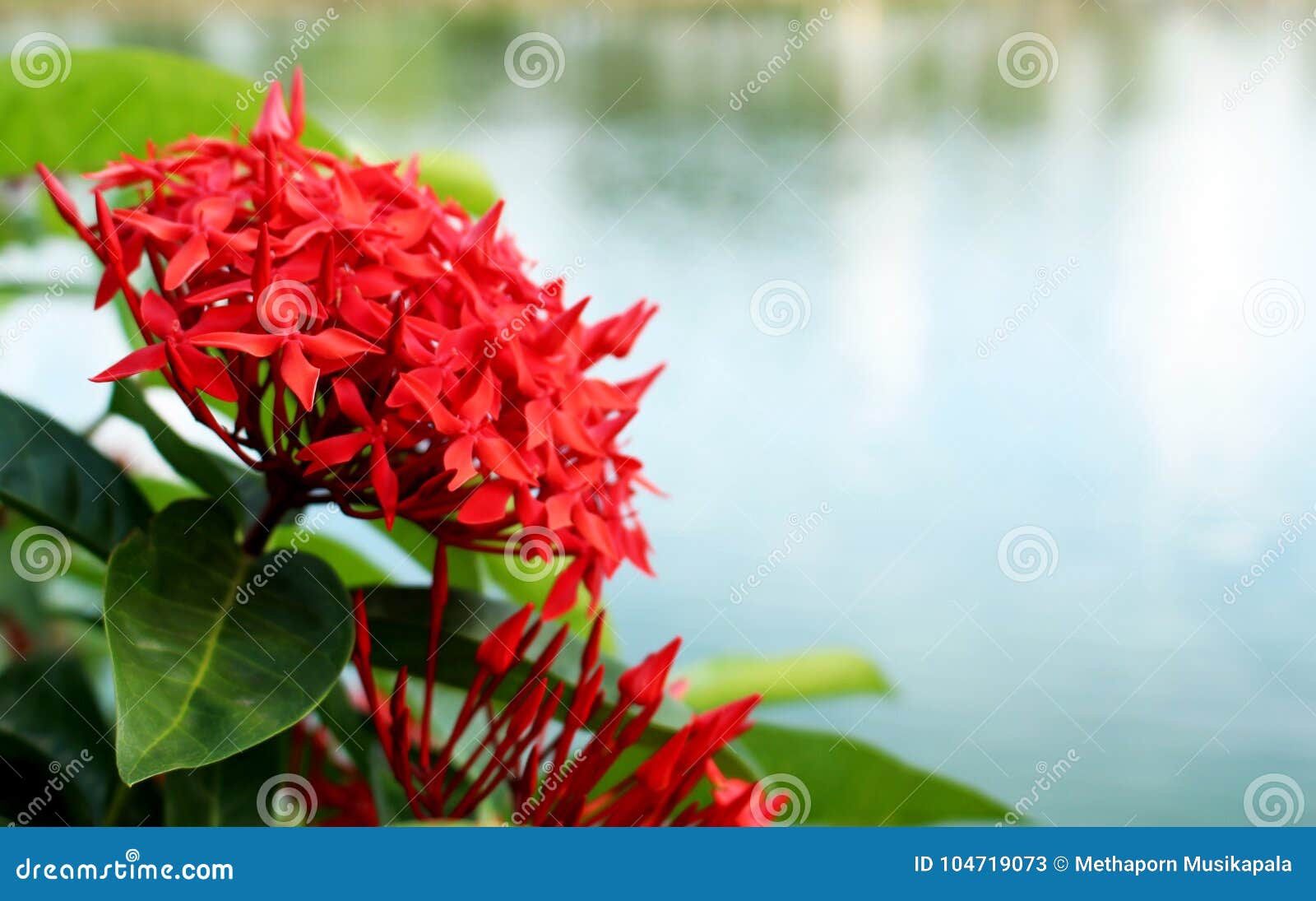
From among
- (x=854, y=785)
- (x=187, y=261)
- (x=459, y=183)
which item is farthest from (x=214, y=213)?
(x=854, y=785)

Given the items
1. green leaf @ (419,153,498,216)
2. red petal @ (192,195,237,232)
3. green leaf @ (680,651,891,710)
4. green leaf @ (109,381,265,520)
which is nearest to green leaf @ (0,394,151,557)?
green leaf @ (109,381,265,520)

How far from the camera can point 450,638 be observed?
1.58 feet

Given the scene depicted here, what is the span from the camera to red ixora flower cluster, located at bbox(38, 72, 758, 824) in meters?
0.40

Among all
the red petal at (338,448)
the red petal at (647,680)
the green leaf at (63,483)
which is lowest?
the green leaf at (63,483)

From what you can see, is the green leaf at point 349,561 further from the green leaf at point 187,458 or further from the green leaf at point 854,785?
the green leaf at point 854,785

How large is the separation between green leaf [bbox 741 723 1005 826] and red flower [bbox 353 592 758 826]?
5.9 inches

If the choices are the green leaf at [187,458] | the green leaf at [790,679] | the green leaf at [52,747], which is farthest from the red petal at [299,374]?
the green leaf at [790,679]

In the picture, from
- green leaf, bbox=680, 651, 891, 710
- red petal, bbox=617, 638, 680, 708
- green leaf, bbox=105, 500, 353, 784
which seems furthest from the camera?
green leaf, bbox=680, 651, 891, 710

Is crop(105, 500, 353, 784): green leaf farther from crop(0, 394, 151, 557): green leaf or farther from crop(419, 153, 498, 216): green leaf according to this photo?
crop(419, 153, 498, 216): green leaf

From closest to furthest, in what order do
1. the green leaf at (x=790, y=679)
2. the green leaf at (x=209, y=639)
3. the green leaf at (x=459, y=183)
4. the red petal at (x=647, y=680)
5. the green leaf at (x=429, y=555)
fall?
the green leaf at (x=209, y=639) < the red petal at (x=647, y=680) < the green leaf at (x=429, y=555) < the green leaf at (x=459, y=183) < the green leaf at (x=790, y=679)

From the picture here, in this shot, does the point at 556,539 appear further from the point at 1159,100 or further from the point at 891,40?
the point at 891,40

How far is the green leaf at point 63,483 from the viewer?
0.46 metres

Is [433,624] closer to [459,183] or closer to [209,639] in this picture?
[209,639]

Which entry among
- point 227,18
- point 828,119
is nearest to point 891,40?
point 828,119
